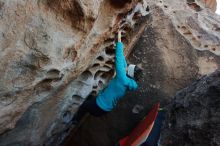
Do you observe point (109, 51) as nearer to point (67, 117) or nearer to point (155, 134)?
point (67, 117)

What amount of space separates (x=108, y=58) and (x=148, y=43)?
99 cm

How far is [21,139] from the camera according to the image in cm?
366

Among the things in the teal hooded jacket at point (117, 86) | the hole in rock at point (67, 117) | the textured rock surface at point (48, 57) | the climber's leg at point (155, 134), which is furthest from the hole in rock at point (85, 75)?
the climber's leg at point (155, 134)

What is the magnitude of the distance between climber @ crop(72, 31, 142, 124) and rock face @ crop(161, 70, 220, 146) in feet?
1.97

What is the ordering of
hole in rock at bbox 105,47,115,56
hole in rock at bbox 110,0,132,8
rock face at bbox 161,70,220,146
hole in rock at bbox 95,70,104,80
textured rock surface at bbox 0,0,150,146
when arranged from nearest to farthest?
textured rock surface at bbox 0,0,150,146
rock face at bbox 161,70,220,146
hole in rock at bbox 110,0,132,8
hole in rock at bbox 105,47,115,56
hole in rock at bbox 95,70,104,80

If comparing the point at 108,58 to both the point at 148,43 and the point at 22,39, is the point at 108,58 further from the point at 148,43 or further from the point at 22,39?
the point at 22,39

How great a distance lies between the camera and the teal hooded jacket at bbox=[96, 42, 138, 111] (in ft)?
12.5

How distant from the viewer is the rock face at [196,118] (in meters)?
3.01

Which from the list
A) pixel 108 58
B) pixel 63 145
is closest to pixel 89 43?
pixel 108 58

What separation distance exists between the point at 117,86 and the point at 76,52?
85 centimetres

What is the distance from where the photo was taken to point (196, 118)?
3.19 m

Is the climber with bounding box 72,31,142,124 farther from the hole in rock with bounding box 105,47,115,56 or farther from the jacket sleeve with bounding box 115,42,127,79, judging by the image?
the hole in rock with bounding box 105,47,115,56

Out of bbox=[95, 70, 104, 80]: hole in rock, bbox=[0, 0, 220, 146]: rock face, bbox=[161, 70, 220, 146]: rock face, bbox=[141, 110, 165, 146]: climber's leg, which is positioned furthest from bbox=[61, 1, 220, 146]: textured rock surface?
bbox=[161, 70, 220, 146]: rock face

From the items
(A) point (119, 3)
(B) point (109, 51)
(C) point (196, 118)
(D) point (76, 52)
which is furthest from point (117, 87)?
(C) point (196, 118)
